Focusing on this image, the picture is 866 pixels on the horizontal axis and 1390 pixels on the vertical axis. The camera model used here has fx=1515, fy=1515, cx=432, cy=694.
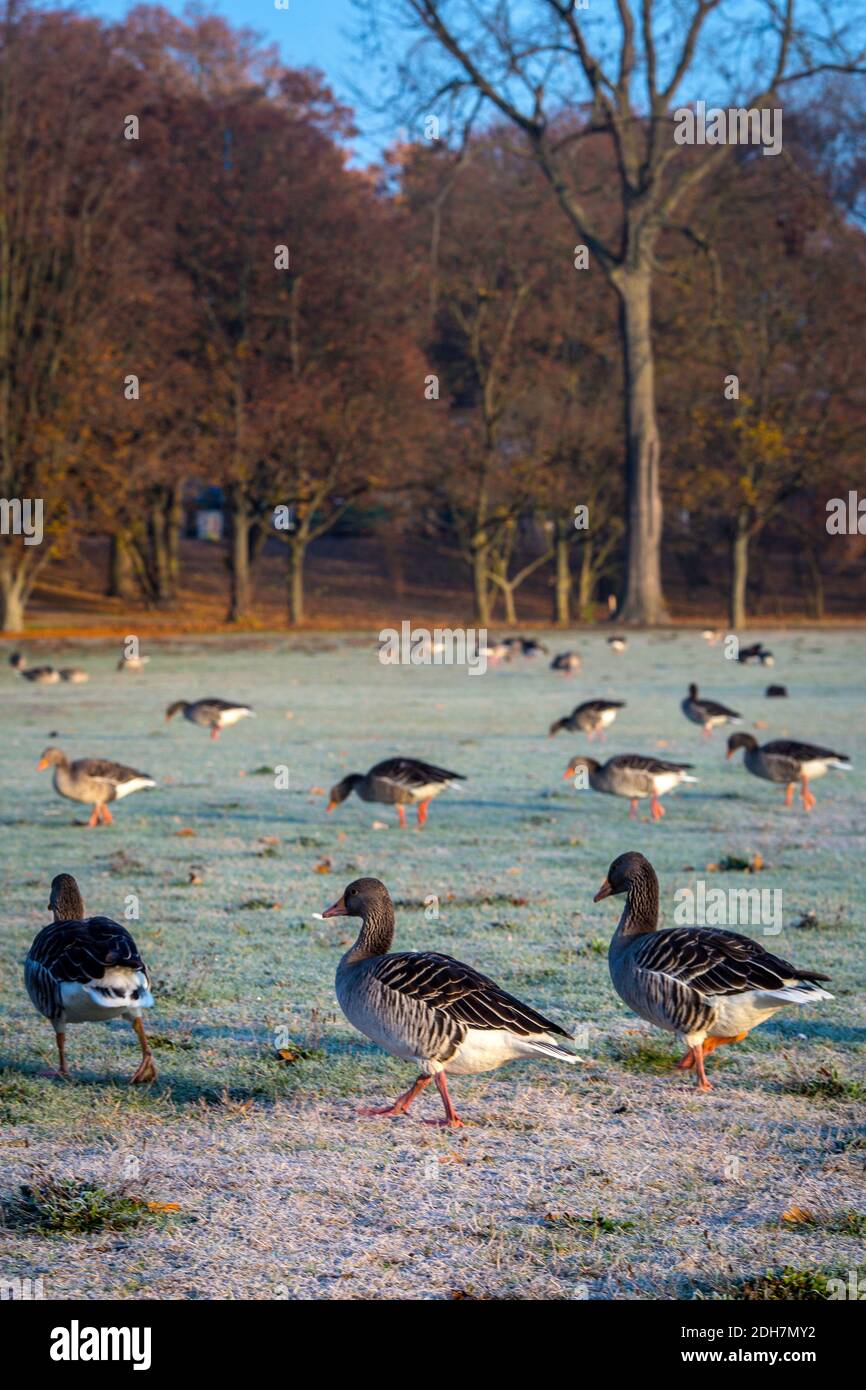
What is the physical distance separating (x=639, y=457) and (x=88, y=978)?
44403 millimetres

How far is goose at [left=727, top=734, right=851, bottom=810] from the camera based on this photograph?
15.7 m

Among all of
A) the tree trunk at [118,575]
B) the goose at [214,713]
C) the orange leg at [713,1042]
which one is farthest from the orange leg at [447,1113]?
the tree trunk at [118,575]

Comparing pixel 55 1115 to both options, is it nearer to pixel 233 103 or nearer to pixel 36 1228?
pixel 36 1228

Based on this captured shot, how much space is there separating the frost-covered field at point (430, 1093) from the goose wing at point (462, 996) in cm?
52

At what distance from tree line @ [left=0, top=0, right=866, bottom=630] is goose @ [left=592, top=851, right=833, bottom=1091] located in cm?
3751

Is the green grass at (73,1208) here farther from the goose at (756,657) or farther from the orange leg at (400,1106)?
the goose at (756,657)

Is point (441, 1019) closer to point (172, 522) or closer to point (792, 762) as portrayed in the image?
point (792, 762)

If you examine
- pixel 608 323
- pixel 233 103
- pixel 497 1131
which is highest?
pixel 233 103

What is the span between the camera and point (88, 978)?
6789 mm

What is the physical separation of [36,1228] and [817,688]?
26.5 metres

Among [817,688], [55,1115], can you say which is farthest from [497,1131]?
[817,688]

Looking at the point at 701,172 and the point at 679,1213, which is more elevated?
the point at 701,172

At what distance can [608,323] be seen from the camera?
58.2 meters

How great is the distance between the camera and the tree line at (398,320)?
144ft
